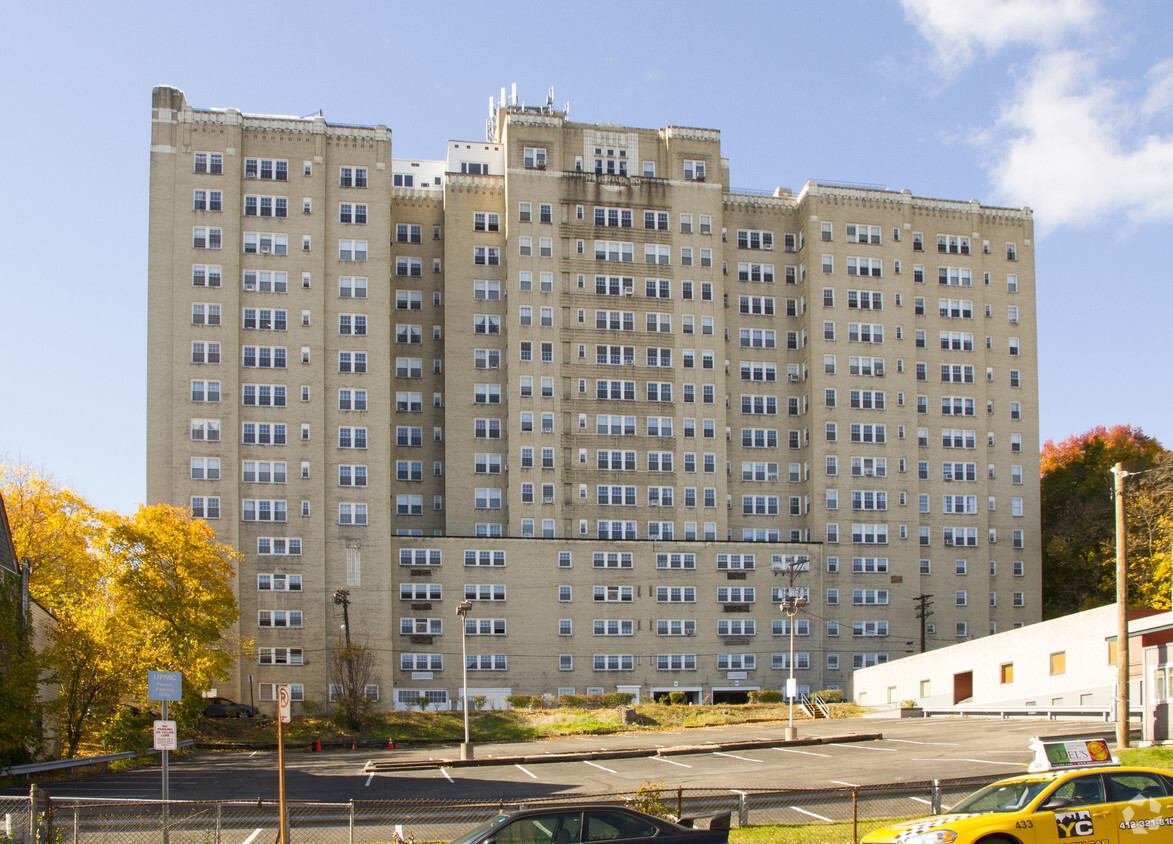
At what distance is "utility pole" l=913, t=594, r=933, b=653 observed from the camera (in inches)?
3846

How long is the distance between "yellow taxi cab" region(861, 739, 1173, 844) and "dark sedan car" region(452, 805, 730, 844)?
11.8ft

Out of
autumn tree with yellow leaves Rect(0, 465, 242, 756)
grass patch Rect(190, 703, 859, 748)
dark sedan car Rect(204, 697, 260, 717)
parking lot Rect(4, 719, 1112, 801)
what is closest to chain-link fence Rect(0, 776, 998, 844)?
parking lot Rect(4, 719, 1112, 801)

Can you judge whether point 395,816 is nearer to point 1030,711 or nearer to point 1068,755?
point 1068,755

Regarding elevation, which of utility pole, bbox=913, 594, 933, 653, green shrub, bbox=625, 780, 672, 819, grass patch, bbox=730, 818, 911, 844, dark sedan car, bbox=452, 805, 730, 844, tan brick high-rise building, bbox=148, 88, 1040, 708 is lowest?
utility pole, bbox=913, 594, 933, 653

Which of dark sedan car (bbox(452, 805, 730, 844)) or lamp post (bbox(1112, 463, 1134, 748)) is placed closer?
dark sedan car (bbox(452, 805, 730, 844))

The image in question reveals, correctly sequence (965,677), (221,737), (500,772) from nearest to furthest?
(500,772) → (221,737) → (965,677)

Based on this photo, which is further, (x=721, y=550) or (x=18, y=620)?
(x=721, y=550)

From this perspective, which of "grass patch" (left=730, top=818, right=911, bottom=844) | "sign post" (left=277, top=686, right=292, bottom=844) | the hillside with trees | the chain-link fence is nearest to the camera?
"sign post" (left=277, top=686, right=292, bottom=844)

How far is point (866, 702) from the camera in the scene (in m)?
93.6

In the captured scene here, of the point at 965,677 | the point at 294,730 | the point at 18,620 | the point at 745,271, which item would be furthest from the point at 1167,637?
the point at 745,271

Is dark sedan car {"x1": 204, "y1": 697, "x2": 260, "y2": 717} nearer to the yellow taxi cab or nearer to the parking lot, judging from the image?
the parking lot

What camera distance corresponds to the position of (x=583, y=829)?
19.4 meters

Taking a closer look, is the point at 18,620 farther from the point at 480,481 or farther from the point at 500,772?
the point at 480,481

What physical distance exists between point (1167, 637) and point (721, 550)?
56.8 metres
